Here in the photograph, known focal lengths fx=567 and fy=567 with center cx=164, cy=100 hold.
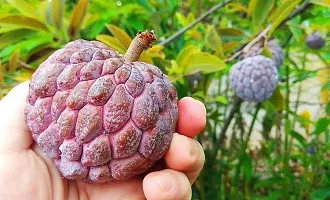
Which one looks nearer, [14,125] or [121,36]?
[14,125]

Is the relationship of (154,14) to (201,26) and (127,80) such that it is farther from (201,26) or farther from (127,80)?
(127,80)

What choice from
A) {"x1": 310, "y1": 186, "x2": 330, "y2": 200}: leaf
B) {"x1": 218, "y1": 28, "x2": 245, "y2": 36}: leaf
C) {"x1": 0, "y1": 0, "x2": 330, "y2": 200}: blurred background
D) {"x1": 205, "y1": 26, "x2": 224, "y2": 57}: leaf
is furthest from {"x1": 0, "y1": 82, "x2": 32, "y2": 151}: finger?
{"x1": 310, "y1": 186, "x2": 330, "y2": 200}: leaf

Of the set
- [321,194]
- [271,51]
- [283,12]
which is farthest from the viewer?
[321,194]

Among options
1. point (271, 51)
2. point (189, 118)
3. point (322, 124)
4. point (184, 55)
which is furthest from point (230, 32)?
point (189, 118)

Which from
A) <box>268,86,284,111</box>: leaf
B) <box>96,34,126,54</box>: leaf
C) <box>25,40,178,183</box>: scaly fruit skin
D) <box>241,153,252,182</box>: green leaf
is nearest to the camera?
<box>25,40,178,183</box>: scaly fruit skin

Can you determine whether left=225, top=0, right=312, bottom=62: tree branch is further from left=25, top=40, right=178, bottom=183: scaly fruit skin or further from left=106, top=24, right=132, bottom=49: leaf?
left=25, top=40, right=178, bottom=183: scaly fruit skin

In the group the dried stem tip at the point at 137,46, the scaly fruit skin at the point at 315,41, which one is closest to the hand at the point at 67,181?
the dried stem tip at the point at 137,46

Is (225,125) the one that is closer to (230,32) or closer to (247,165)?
(247,165)
